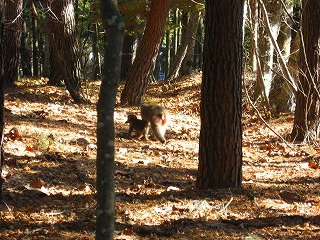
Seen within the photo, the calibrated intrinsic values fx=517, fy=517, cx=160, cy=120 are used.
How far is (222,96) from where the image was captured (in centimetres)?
725

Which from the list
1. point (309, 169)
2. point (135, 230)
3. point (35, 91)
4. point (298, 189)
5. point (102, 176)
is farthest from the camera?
point (35, 91)

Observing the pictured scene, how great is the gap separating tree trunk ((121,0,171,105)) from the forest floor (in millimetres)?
3165

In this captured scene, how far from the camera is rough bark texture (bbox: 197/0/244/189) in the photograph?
716cm

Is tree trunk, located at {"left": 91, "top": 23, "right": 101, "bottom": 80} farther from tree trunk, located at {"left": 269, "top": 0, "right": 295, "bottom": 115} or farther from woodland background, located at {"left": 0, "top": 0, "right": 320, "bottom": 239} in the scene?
tree trunk, located at {"left": 269, "top": 0, "right": 295, "bottom": 115}

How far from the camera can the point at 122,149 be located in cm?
1039

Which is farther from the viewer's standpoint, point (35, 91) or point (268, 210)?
point (35, 91)

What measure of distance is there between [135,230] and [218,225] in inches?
43.5

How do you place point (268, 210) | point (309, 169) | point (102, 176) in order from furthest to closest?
1. point (309, 169)
2. point (268, 210)
3. point (102, 176)

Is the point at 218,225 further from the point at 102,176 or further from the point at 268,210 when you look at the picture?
the point at 102,176

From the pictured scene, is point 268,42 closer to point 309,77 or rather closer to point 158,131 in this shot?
point 309,77

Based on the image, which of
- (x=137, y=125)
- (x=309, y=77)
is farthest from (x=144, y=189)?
(x=309, y=77)

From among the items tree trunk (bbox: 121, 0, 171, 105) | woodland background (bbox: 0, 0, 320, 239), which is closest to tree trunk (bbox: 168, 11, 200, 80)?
woodland background (bbox: 0, 0, 320, 239)

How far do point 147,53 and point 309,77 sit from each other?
17.1 feet

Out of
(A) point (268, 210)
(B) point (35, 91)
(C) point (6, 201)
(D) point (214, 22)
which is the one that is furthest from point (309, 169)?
(B) point (35, 91)
